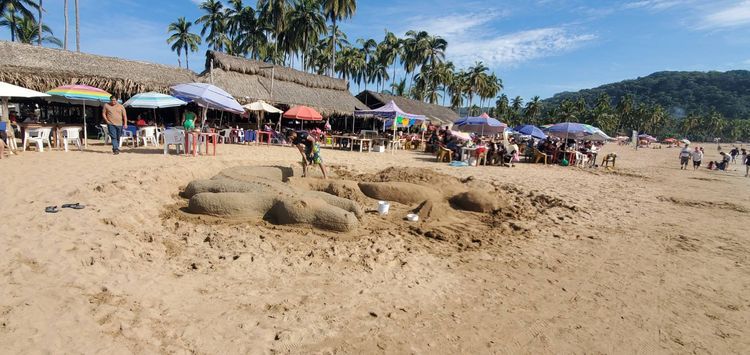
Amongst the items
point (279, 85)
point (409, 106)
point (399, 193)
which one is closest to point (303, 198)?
point (399, 193)

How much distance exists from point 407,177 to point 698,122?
11274 cm

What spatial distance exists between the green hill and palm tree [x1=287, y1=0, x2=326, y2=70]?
467 ft

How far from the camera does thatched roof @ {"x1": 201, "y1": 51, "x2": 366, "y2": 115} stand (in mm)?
18625

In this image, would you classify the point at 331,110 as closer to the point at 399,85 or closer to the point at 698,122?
the point at 399,85

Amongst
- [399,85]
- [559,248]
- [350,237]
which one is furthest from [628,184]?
[399,85]

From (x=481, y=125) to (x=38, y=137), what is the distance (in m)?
16.1

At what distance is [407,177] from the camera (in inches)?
356

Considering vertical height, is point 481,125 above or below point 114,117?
above

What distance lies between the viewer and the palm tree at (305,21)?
31000mm

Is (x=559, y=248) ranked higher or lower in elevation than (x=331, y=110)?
lower

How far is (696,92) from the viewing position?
165500 millimetres

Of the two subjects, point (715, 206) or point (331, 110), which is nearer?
point (715, 206)

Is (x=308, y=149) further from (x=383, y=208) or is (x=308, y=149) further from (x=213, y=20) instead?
(x=213, y=20)

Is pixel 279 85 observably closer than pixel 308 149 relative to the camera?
No
